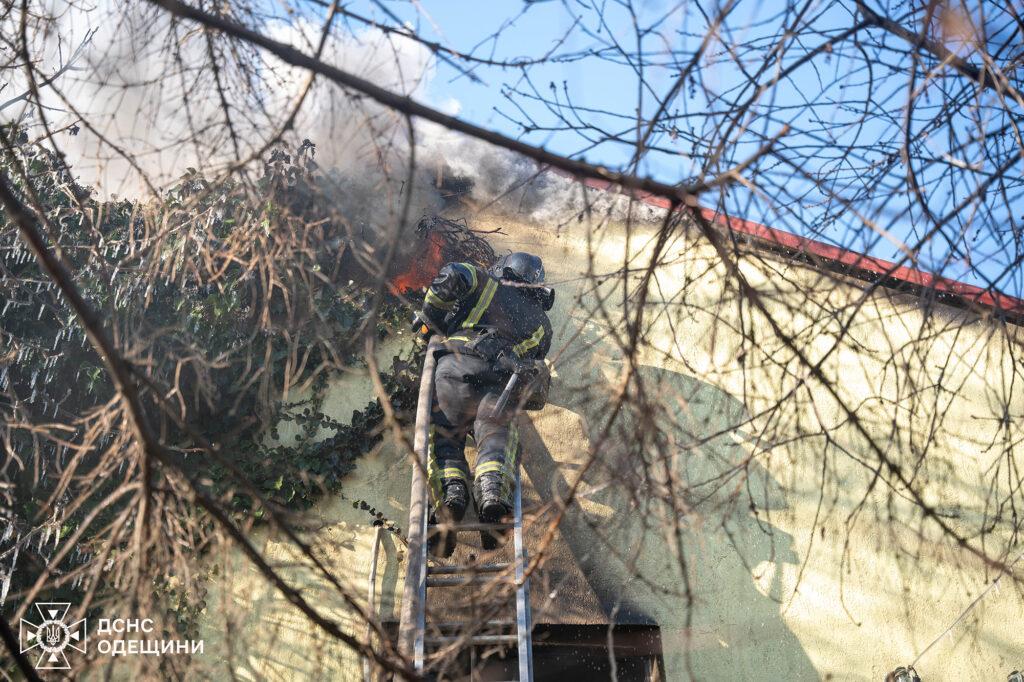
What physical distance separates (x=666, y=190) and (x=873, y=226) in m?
0.52

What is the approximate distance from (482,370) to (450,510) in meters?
0.92

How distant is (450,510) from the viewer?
571cm

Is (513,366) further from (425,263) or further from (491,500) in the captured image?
(425,263)

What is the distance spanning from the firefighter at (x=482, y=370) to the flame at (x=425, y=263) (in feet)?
3.55

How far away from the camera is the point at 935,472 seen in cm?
688

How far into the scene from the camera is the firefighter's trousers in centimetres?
575

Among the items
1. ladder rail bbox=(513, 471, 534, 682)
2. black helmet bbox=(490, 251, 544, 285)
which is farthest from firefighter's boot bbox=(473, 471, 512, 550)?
black helmet bbox=(490, 251, 544, 285)

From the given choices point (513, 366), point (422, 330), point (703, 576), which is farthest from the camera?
point (422, 330)

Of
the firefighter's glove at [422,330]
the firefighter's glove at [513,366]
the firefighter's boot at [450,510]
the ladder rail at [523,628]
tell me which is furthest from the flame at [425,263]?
the ladder rail at [523,628]

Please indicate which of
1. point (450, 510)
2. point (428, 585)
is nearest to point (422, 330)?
point (450, 510)

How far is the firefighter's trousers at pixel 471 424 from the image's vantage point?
227 inches

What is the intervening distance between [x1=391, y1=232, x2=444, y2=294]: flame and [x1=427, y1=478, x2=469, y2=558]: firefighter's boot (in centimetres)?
245

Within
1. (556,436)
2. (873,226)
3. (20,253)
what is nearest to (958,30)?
(873,226)

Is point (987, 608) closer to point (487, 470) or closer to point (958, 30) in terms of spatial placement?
point (487, 470)
